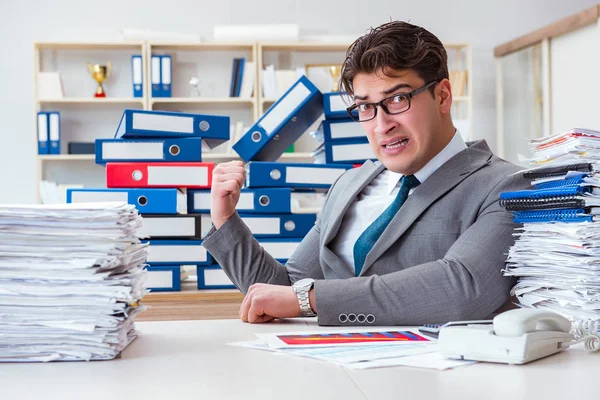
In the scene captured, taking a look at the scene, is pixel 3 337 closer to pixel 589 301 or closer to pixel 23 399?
pixel 23 399

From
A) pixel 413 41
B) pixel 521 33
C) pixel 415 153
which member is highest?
pixel 521 33

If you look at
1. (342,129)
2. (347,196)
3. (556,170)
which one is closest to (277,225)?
(342,129)

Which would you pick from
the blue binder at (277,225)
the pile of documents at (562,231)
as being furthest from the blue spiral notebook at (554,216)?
the blue binder at (277,225)

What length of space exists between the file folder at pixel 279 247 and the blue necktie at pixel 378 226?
684mm

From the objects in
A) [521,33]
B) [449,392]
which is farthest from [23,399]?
[521,33]

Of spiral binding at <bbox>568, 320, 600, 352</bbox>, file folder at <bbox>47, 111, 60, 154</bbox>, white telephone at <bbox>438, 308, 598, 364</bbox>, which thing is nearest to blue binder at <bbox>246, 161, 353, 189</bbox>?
spiral binding at <bbox>568, 320, 600, 352</bbox>

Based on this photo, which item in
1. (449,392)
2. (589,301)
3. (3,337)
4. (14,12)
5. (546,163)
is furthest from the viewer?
(14,12)

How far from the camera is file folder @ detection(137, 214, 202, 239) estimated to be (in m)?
2.17

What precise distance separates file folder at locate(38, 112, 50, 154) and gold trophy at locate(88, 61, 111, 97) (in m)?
0.40

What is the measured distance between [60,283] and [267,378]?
313 mm

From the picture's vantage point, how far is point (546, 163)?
1.29 m

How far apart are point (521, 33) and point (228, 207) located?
4.79m

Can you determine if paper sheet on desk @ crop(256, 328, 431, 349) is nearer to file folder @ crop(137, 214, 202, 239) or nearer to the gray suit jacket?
the gray suit jacket

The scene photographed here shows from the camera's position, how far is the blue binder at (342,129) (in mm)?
2422
